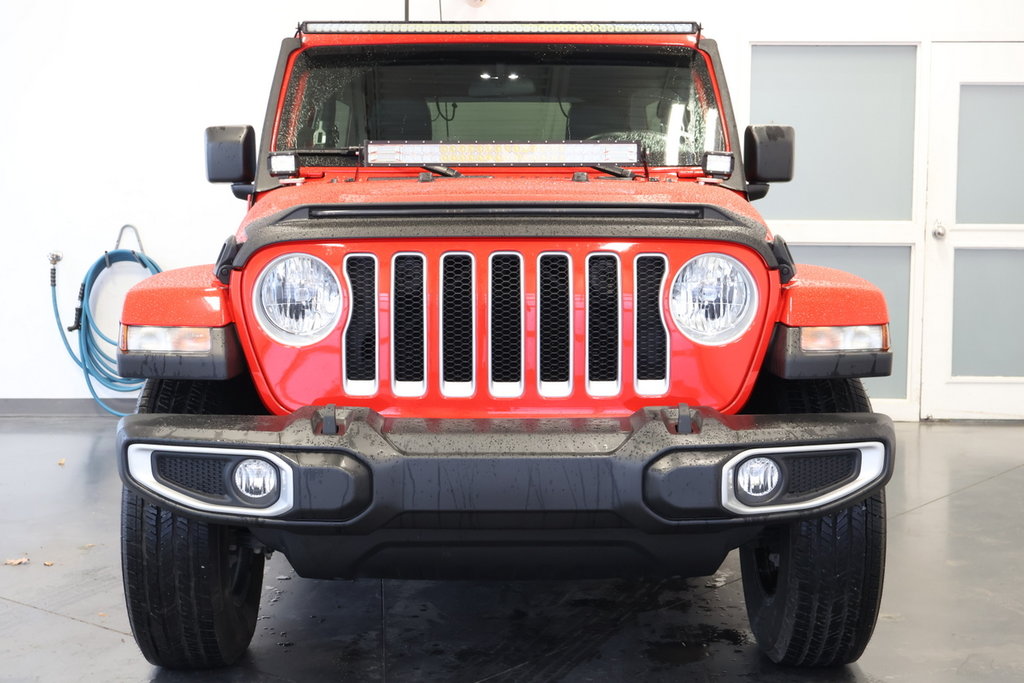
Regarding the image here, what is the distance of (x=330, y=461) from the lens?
185cm

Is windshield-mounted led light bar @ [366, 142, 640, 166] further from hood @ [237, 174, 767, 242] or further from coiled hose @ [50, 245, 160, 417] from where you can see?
coiled hose @ [50, 245, 160, 417]

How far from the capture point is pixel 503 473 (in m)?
1.84

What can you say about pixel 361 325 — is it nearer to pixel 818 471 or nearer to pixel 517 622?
pixel 818 471

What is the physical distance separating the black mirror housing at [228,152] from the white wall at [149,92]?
12.3ft

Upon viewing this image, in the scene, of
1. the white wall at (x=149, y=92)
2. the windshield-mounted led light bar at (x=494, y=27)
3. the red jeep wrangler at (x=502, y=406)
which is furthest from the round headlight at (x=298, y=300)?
the white wall at (x=149, y=92)

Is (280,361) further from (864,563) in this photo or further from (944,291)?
(944,291)

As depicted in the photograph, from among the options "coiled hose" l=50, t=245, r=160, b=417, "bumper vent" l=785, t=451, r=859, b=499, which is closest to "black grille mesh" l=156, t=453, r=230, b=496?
"bumper vent" l=785, t=451, r=859, b=499

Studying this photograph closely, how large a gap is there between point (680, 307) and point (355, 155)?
128cm

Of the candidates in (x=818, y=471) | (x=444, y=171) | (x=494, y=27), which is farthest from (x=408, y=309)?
(x=494, y=27)

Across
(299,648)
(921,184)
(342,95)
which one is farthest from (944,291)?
(299,648)

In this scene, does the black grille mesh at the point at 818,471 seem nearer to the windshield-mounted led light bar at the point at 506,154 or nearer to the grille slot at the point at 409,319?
the grille slot at the point at 409,319

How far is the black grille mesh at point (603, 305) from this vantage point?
6.87 feet

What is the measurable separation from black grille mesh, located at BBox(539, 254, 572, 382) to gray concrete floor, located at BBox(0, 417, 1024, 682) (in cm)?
84

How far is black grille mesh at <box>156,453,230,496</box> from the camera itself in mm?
1935
